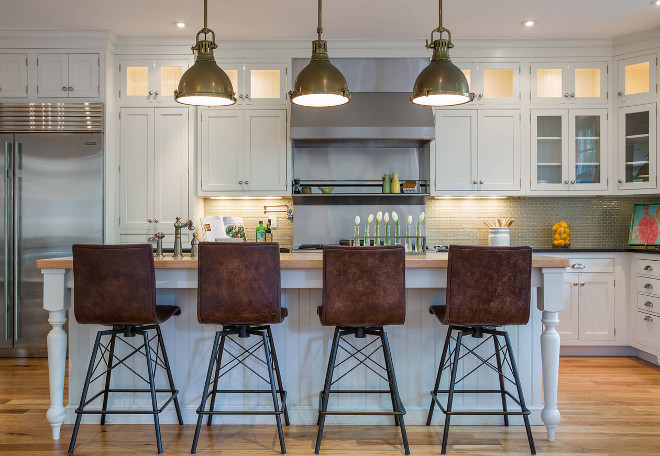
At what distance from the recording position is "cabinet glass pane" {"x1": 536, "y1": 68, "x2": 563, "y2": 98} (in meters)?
4.61

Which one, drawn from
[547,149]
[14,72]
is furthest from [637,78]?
[14,72]

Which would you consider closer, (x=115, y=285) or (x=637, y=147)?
(x=115, y=285)

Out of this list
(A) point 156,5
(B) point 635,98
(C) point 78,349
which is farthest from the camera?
(B) point 635,98

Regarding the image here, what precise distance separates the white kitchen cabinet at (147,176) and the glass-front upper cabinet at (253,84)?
64 centimetres

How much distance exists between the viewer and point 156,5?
3832 millimetres

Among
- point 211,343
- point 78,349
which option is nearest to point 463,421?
point 211,343

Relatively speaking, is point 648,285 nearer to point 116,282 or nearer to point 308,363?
point 308,363

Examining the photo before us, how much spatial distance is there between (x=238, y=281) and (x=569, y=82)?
374 centimetres

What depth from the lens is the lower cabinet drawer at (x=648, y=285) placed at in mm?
4043

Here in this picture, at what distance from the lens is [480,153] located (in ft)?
15.1

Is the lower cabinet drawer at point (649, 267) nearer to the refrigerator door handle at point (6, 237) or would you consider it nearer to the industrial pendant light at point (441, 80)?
the industrial pendant light at point (441, 80)

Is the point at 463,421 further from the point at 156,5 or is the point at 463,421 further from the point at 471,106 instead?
the point at 156,5

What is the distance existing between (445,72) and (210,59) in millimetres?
1246

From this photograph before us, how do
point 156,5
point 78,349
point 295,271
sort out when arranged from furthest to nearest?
1. point 156,5
2. point 78,349
3. point 295,271
